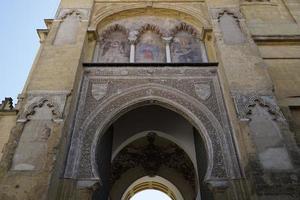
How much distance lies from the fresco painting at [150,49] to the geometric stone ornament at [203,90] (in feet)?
3.82

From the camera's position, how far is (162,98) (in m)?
5.36

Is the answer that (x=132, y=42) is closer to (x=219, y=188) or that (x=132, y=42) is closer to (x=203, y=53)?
(x=203, y=53)

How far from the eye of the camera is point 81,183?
4309 millimetres

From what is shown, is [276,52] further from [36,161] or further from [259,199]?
[36,161]

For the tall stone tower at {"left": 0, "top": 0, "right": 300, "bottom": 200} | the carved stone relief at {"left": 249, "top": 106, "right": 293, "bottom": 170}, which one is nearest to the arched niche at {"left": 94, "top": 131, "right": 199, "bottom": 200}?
the tall stone tower at {"left": 0, "top": 0, "right": 300, "bottom": 200}

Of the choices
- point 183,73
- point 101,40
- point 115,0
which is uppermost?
point 115,0

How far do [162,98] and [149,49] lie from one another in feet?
5.43

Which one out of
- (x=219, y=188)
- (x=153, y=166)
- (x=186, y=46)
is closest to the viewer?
(x=219, y=188)

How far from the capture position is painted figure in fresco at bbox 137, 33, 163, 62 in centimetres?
635

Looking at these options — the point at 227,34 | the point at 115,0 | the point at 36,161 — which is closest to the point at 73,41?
the point at 115,0

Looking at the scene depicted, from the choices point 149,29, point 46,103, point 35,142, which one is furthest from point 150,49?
point 35,142

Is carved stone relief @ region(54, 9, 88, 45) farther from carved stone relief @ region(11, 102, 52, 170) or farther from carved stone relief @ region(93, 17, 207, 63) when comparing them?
carved stone relief @ region(11, 102, 52, 170)

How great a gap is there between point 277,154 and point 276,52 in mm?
2739

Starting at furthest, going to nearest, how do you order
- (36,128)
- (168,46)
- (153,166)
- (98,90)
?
(153,166)
(168,46)
(98,90)
(36,128)
